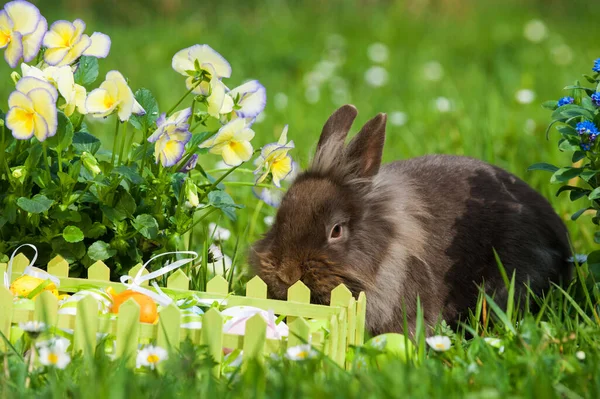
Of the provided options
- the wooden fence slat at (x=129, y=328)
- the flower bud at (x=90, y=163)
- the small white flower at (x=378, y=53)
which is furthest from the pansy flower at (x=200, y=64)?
the small white flower at (x=378, y=53)

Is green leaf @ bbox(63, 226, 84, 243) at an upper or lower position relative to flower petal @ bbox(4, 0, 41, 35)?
lower

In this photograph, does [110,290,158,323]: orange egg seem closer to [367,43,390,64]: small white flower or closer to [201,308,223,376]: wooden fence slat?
[201,308,223,376]: wooden fence slat

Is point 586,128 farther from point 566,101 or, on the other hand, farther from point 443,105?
point 443,105

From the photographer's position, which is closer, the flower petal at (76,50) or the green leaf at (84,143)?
the flower petal at (76,50)

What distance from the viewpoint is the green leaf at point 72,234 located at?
2.91m

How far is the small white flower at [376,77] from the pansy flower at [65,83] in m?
4.70

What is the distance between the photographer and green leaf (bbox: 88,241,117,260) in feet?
9.90

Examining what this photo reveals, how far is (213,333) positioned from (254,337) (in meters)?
0.12

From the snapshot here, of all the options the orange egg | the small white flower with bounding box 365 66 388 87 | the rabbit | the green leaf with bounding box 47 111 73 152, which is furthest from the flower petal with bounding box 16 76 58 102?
the small white flower with bounding box 365 66 388 87

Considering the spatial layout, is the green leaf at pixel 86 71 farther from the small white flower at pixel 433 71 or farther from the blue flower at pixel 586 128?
the small white flower at pixel 433 71

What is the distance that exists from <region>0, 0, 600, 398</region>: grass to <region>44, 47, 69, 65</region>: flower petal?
0.80 meters

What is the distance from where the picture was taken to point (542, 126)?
5469mm

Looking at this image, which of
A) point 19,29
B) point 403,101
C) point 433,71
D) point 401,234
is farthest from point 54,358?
point 433,71

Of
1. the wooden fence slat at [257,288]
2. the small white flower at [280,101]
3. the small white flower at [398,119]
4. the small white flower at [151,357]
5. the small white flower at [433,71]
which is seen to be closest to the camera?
the small white flower at [151,357]
